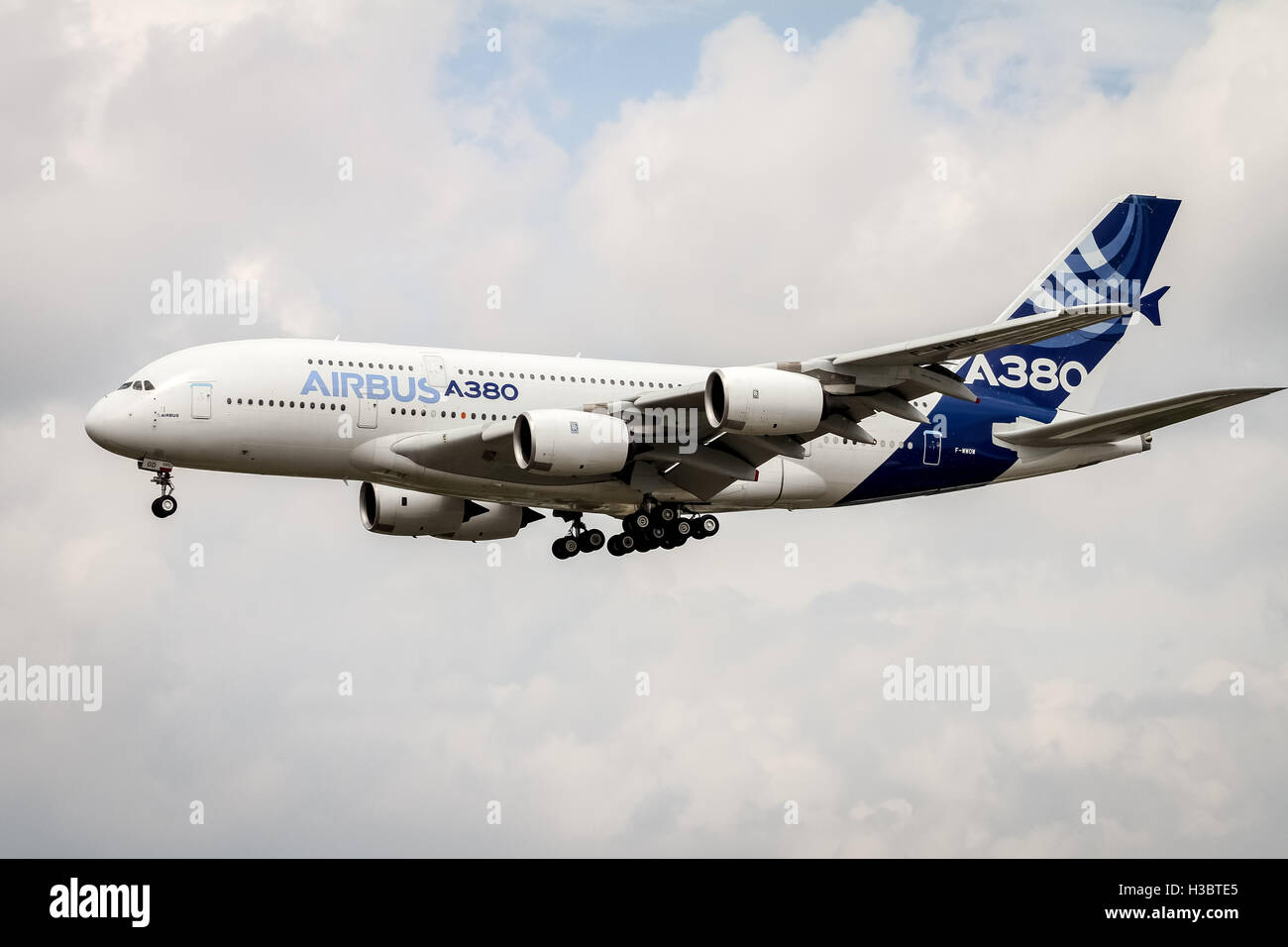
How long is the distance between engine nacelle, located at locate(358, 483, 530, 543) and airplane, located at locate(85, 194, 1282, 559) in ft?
0.33

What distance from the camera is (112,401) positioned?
139 feet

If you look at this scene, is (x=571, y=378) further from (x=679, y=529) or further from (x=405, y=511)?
(x=405, y=511)

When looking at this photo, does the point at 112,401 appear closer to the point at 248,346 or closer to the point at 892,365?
the point at 248,346

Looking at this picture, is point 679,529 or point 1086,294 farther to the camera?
point 1086,294

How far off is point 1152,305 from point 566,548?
61.3 feet

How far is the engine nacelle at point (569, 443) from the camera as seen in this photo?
4166cm

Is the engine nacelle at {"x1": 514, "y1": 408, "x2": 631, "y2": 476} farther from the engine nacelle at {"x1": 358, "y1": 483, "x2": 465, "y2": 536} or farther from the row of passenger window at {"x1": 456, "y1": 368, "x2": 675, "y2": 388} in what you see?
the engine nacelle at {"x1": 358, "y1": 483, "x2": 465, "y2": 536}

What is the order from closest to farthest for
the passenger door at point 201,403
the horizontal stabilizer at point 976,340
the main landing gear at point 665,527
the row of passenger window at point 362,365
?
the horizontal stabilizer at point 976,340 < the passenger door at point 201,403 < the row of passenger window at point 362,365 < the main landing gear at point 665,527

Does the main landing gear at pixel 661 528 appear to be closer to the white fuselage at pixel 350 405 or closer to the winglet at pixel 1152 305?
the white fuselage at pixel 350 405

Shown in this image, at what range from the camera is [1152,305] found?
51719mm

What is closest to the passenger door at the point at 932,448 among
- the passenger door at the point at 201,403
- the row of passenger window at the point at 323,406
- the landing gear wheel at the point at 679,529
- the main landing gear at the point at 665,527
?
the main landing gear at the point at 665,527

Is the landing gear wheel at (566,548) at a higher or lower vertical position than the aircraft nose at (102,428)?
lower

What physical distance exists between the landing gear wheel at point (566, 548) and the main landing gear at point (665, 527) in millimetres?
2692

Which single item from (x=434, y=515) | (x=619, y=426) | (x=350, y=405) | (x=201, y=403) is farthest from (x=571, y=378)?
(x=201, y=403)
